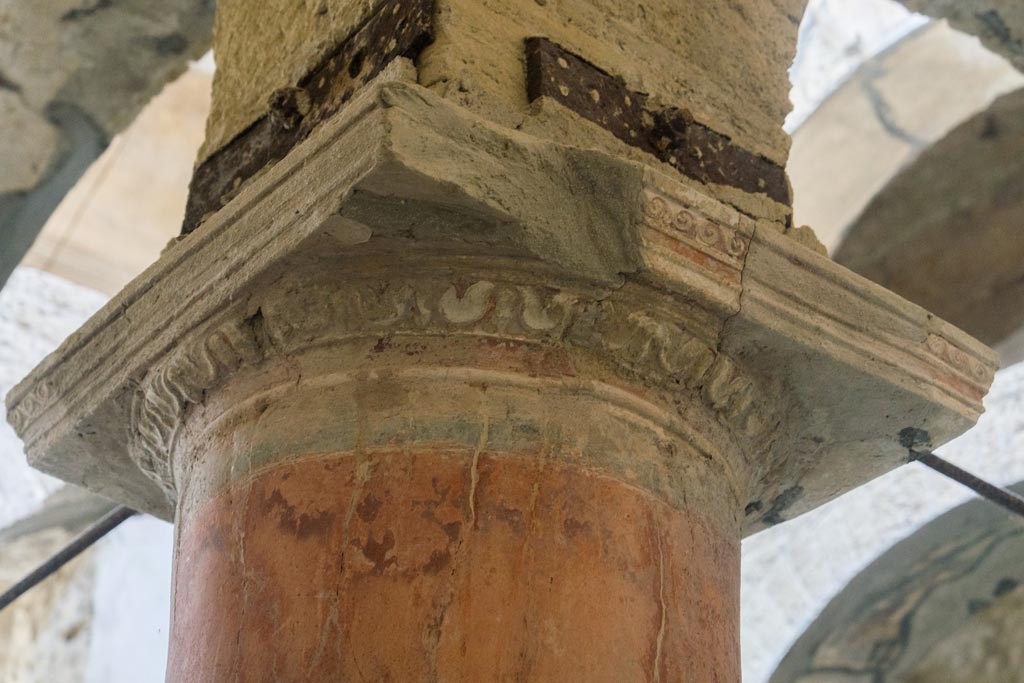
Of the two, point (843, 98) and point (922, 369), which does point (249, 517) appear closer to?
point (922, 369)

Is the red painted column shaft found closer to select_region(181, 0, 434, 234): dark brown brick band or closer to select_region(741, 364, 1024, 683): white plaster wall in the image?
select_region(181, 0, 434, 234): dark brown brick band

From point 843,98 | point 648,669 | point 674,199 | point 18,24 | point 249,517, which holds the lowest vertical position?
point 648,669

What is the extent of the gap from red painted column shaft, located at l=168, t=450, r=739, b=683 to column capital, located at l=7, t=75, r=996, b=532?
0.17m

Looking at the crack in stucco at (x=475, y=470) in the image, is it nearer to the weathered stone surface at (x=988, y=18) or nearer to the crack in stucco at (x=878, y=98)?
the weathered stone surface at (x=988, y=18)

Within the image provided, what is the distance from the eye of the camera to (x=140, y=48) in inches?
130

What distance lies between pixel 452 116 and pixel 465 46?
270mm

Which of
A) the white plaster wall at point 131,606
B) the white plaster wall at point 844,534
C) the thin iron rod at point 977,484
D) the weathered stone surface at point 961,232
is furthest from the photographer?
the weathered stone surface at point 961,232

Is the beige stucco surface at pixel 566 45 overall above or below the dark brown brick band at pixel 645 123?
above

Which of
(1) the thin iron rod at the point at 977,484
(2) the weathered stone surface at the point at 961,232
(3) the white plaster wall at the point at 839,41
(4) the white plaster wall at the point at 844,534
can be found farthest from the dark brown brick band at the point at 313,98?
(2) the weathered stone surface at the point at 961,232

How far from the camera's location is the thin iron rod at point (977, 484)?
7.71 feet

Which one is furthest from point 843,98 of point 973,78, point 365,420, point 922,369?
point 365,420

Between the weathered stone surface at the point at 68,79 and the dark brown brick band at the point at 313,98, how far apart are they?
1194 mm

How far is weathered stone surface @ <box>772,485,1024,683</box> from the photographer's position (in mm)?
4895

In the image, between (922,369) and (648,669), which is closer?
(648,669)
